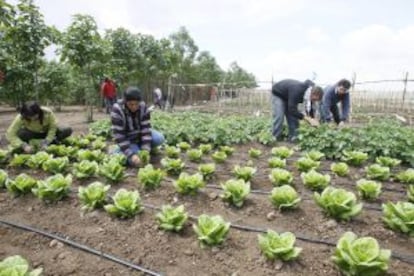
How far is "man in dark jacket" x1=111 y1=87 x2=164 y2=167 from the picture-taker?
15.4 feet

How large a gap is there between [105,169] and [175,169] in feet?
2.87

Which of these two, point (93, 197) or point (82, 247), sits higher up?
point (93, 197)

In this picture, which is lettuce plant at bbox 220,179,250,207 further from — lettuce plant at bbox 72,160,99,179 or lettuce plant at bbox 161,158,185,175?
lettuce plant at bbox 72,160,99,179

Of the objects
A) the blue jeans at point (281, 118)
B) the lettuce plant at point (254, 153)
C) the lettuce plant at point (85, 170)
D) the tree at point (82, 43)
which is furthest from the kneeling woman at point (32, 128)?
the tree at point (82, 43)

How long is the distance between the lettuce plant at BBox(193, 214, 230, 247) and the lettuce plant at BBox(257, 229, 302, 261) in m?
0.30

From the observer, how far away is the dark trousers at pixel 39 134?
5.84m

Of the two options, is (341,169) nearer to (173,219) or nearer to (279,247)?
(279,247)

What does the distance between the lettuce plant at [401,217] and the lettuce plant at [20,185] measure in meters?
3.32

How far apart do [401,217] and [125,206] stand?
86.6 inches

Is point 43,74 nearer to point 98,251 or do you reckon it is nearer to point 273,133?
point 273,133

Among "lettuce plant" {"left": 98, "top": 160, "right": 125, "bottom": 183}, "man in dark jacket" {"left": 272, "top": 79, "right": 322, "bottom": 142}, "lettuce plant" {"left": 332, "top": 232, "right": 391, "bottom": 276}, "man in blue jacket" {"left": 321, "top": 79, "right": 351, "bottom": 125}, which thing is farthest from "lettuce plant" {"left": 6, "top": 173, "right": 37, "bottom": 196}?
"man in blue jacket" {"left": 321, "top": 79, "right": 351, "bottom": 125}

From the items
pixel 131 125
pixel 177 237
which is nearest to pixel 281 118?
pixel 131 125

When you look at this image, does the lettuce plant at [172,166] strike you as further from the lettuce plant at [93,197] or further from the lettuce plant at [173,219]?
the lettuce plant at [173,219]

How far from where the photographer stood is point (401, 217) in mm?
2848
